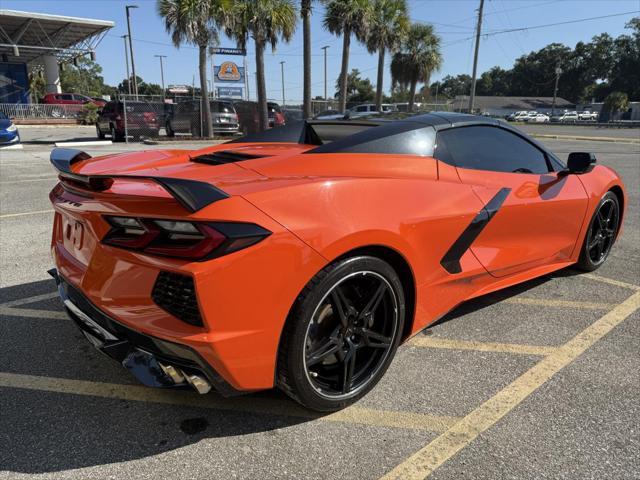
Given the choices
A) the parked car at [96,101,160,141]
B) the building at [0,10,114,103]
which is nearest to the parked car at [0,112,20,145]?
the parked car at [96,101,160,141]

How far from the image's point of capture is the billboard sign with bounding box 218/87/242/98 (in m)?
31.1

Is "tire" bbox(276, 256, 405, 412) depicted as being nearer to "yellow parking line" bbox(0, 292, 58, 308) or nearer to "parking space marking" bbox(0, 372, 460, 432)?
"parking space marking" bbox(0, 372, 460, 432)

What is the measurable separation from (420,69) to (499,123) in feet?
117

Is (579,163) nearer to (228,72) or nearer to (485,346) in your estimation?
(485,346)

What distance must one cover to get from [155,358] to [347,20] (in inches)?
1021

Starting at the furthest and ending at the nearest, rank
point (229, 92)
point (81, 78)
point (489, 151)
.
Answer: point (81, 78) < point (229, 92) < point (489, 151)

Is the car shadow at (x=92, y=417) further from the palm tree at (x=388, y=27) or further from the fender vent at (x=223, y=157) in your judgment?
the palm tree at (x=388, y=27)

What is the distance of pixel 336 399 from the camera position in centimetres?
231

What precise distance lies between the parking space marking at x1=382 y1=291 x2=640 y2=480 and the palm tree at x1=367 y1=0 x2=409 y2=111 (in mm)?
26793

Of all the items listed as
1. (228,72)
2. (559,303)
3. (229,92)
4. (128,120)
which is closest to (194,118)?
(128,120)

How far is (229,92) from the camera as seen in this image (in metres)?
31.3

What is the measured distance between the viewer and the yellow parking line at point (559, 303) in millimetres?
3670

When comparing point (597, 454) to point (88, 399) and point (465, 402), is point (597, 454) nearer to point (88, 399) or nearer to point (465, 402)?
point (465, 402)

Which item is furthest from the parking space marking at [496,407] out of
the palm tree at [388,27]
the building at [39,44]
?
the building at [39,44]
